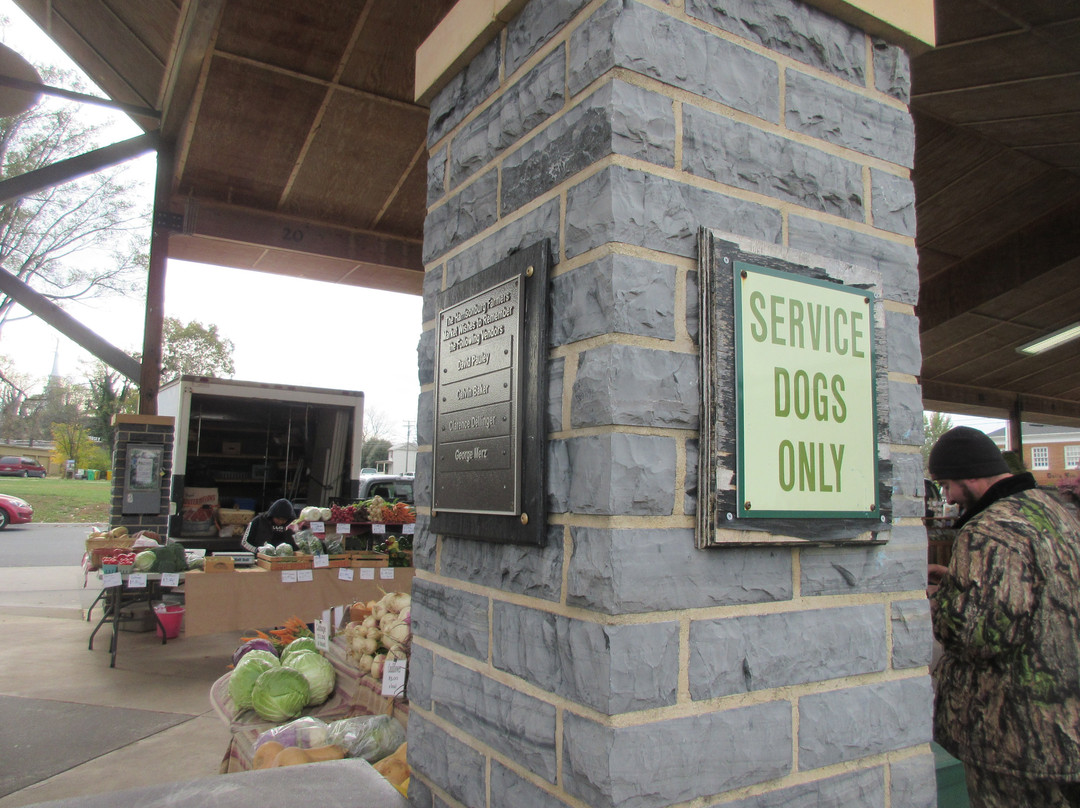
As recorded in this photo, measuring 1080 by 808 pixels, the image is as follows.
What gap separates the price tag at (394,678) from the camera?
3127 millimetres

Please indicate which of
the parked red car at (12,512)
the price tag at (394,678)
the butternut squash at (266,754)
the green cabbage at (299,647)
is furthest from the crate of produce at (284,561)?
the parked red car at (12,512)

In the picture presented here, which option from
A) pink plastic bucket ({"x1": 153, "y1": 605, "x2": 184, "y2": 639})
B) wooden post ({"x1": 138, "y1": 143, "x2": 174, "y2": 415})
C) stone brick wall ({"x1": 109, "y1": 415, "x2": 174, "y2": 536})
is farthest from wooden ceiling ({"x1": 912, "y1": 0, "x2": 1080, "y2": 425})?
stone brick wall ({"x1": 109, "y1": 415, "x2": 174, "y2": 536})

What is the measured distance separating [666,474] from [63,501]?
35.5 m

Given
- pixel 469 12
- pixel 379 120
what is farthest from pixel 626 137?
pixel 379 120

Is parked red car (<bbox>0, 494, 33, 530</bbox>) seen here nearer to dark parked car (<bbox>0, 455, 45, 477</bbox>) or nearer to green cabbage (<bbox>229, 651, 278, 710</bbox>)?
green cabbage (<bbox>229, 651, 278, 710</bbox>)

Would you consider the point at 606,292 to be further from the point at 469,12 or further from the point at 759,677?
the point at 469,12

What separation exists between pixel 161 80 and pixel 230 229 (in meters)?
1.93

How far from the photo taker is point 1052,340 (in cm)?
1315

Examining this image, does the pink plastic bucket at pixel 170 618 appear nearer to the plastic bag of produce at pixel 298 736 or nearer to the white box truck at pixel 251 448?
the white box truck at pixel 251 448

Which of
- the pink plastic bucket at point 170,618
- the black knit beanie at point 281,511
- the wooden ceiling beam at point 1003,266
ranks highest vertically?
the wooden ceiling beam at point 1003,266

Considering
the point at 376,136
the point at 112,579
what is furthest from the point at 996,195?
the point at 112,579

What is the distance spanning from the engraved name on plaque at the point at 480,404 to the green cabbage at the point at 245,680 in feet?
7.95

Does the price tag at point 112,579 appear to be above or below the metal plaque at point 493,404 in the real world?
below

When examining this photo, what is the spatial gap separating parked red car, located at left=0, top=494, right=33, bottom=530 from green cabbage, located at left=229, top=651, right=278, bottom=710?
22.8m
